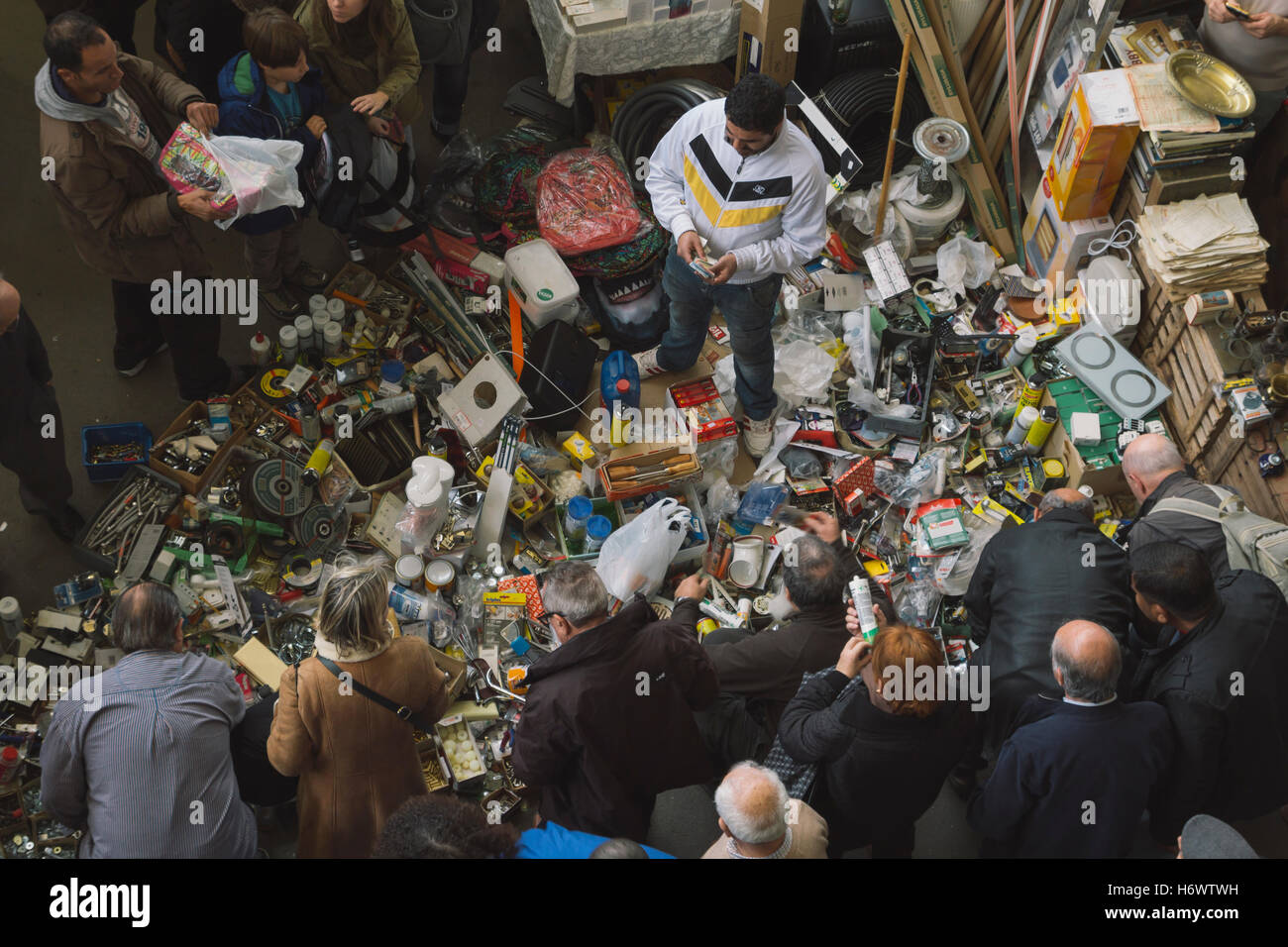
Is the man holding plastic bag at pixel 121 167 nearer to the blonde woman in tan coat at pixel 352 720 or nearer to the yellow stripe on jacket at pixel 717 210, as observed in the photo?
the blonde woman in tan coat at pixel 352 720

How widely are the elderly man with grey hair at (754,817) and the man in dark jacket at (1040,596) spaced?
142 cm

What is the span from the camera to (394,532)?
542 centimetres

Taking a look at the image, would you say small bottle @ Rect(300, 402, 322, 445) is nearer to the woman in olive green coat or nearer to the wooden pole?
the woman in olive green coat

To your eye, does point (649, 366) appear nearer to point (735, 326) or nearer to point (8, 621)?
point (735, 326)

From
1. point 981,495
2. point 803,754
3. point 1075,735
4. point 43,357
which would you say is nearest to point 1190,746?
point 1075,735

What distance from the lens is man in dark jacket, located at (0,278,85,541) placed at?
4602 mm

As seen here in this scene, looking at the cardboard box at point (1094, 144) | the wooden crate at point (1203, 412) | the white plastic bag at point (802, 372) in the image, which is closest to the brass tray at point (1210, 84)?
the cardboard box at point (1094, 144)

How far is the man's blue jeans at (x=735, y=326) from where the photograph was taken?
5.34m

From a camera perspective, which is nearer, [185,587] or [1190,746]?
[1190,746]

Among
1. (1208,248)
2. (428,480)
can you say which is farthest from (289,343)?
(1208,248)

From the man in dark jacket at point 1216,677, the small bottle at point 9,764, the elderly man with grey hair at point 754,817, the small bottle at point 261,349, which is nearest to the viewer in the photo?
the elderly man with grey hair at point 754,817

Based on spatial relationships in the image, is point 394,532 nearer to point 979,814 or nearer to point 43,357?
point 43,357
